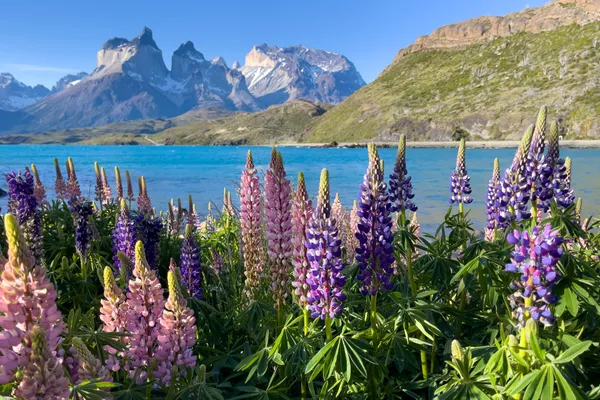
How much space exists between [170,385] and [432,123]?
143 m

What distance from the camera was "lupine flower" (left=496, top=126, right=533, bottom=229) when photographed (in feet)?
12.6

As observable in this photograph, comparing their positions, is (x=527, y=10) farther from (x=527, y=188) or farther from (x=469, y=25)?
(x=527, y=188)

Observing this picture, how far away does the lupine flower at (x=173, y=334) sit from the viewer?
8.36 ft

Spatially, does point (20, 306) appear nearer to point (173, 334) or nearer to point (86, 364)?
point (86, 364)

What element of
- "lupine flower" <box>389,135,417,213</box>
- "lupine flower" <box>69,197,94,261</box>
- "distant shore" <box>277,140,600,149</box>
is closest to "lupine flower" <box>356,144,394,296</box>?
"lupine flower" <box>389,135,417,213</box>

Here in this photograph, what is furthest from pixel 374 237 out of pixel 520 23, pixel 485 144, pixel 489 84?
pixel 520 23

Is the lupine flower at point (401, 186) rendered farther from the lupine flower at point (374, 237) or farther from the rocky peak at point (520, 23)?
the rocky peak at point (520, 23)

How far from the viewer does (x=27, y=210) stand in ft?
15.9

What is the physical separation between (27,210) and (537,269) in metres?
5.46

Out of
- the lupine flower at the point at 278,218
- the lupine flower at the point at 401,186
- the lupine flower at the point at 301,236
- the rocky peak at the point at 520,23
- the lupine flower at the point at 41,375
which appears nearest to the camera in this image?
the lupine flower at the point at 41,375

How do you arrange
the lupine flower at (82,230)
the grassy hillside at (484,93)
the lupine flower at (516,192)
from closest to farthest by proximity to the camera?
the lupine flower at (516,192)
the lupine flower at (82,230)
the grassy hillside at (484,93)

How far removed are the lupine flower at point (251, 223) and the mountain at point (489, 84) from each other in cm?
11719

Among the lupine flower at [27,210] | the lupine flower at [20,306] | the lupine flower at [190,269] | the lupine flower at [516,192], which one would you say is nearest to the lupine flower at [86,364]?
the lupine flower at [20,306]

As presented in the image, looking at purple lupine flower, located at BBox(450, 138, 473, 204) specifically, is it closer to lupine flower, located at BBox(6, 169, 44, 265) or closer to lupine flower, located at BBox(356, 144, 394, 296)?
lupine flower, located at BBox(356, 144, 394, 296)
